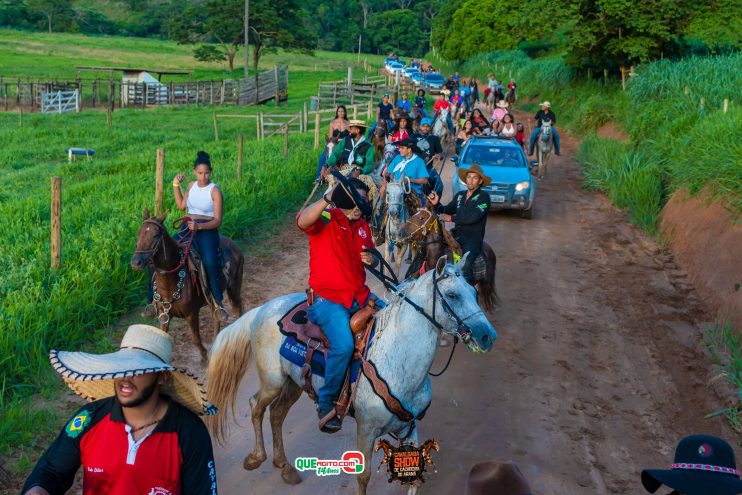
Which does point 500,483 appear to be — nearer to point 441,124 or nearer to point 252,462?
point 252,462

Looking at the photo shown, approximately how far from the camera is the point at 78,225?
11.9 metres

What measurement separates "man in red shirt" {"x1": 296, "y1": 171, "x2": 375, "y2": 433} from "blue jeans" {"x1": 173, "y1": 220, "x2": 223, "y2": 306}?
10.7 ft

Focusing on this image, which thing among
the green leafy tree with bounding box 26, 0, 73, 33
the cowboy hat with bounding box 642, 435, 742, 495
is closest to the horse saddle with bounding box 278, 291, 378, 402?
the cowboy hat with bounding box 642, 435, 742, 495

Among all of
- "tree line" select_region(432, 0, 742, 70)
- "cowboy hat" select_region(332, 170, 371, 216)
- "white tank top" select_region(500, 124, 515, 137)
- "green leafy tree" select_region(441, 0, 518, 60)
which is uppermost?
"green leafy tree" select_region(441, 0, 518, 60)

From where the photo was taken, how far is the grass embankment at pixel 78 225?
7.30 meters

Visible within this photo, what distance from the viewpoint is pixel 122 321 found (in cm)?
930

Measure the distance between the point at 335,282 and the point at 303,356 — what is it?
2.24 feet

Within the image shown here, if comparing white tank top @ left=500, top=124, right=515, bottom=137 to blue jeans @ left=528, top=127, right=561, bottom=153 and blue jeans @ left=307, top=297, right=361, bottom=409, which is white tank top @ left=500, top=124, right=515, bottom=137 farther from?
blue jeans @ left=307, top=297, right=361, bottom=409

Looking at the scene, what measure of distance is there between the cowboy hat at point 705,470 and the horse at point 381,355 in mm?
2009

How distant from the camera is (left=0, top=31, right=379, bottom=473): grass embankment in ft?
24.0

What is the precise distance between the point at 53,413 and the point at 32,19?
4411 inches

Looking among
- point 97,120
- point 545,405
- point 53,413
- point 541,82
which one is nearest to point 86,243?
point 53,413

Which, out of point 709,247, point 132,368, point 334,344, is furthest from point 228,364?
point 709,247

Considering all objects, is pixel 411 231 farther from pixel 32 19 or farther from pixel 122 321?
pixel 32 19
